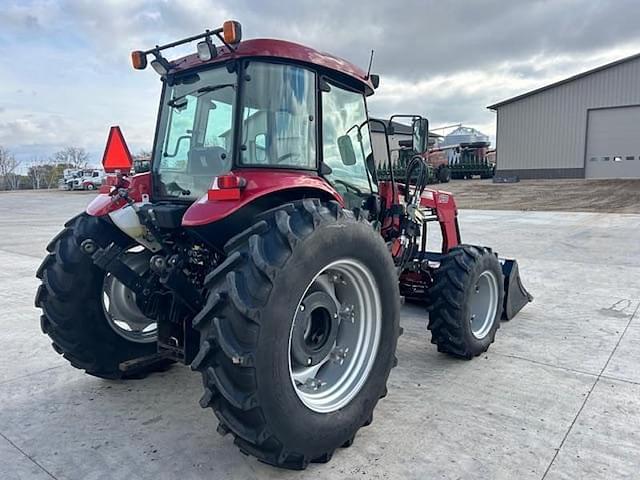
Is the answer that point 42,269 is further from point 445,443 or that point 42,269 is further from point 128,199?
point 445,443

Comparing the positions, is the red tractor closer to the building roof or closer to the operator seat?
the operator seat

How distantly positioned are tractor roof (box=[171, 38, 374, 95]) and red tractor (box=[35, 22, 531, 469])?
0.01 m

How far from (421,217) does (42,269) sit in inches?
123

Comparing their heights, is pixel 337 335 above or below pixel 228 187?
below

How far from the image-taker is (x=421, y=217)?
450 cm

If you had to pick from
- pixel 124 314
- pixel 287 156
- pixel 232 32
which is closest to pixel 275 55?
pixel 232 32

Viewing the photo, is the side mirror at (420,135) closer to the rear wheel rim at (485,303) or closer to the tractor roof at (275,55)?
the tractor roof at (275,55)

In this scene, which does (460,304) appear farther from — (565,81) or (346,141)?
(565,81)

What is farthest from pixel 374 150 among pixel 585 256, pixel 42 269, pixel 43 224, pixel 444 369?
pixel 43 224

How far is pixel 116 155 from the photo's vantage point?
379cm

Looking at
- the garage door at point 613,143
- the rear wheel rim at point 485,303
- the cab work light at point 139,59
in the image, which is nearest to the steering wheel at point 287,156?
the cab work light at point 139,59

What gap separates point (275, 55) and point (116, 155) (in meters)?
1.72

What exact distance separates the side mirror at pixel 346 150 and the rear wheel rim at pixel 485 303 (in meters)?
1.64

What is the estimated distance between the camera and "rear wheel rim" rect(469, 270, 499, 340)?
4.23m
